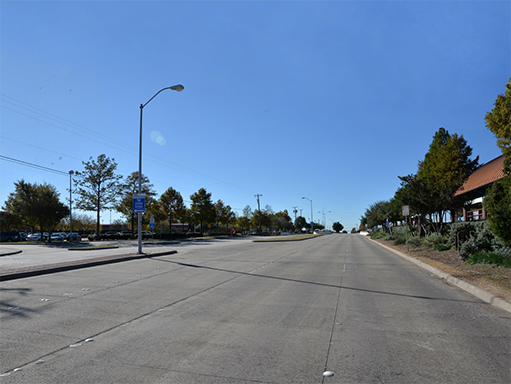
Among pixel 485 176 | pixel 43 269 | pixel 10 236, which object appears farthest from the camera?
pixel 10 236

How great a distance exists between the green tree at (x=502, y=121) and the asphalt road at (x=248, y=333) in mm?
7806

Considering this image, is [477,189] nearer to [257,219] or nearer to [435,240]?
[435,240]

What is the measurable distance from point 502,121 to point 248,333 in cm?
1404

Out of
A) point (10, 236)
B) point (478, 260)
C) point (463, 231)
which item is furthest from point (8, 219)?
point (478, 260)

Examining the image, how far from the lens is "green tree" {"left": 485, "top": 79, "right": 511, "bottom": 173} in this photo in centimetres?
1466

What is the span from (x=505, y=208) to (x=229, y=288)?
8.21 meters

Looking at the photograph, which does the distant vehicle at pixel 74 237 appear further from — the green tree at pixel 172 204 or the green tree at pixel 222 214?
the green tree at pixel 222 214

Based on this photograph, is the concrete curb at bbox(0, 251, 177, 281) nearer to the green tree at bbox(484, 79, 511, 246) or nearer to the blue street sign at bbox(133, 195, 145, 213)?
the blue street sign at bbox(133, 195, 145, 213)

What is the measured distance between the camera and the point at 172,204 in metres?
64.3

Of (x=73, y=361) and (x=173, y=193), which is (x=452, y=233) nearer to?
(x=73, y=361)

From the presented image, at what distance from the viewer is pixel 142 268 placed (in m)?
14.8

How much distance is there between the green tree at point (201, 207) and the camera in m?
70.2

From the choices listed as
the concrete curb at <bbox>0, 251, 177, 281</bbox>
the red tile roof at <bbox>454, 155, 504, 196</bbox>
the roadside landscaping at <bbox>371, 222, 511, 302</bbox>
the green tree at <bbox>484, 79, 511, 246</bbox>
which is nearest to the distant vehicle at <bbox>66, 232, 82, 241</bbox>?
the concrete curb at <bbox>0, 251, 177, 281</bbox>

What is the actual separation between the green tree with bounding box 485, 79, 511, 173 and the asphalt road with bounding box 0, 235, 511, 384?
25.6 ft
